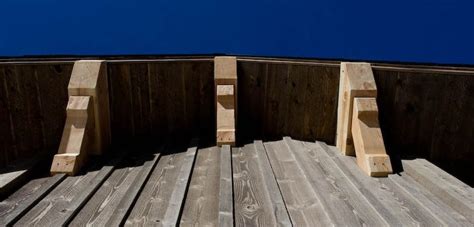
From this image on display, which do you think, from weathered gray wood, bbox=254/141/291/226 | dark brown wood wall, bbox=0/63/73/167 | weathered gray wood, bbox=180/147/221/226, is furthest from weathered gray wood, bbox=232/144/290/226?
dark brown wood wall, bbox=0/63/73/167

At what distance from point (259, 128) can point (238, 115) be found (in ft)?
1.11

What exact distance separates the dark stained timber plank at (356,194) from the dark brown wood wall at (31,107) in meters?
3.12

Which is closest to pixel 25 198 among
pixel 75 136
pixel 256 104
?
pixel 75 136

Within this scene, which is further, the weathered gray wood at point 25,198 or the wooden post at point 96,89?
the wooden post at point 96,89

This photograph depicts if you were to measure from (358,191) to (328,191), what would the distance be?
27 cm

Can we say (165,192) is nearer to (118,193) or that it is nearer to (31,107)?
(118,193)

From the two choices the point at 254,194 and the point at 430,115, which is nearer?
the point at 254,194

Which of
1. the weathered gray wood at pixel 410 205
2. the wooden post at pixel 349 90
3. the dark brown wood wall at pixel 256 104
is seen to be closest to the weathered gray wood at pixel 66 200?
the dark brown wood wall at pixel 256 104

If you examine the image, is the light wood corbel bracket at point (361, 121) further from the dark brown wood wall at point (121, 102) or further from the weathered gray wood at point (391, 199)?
the dark brown wood wall at point (121, 102)

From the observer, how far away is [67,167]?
3562 millimetres

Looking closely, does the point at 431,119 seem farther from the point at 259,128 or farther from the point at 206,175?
the point at 206,175

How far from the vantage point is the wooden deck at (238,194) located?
2.63 meters

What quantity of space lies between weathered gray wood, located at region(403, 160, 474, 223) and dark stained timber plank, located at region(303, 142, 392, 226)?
0.63 meters

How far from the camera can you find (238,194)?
305cm
